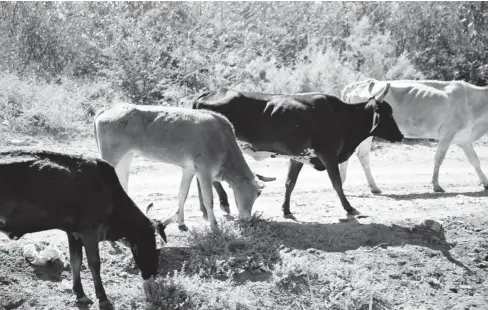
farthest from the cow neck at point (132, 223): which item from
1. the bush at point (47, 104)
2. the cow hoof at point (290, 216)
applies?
the bush at point (47, 104)

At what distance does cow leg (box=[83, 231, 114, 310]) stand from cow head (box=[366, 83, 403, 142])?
5226mm

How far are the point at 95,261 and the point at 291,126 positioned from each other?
4.11 metres

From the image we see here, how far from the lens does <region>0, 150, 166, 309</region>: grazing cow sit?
19.6 ft

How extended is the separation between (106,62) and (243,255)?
12.3 meters

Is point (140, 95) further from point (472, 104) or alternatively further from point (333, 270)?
point (333, 270)

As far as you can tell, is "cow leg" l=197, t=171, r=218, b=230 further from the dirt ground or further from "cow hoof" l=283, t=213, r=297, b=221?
"cow hoof" l=283, t=213, r=297, b=221

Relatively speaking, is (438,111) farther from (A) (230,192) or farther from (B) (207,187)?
(B) (207,187)

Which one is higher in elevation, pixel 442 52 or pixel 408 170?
pixel 442 52

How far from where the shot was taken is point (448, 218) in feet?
32.1

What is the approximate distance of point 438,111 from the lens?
12.3 metres

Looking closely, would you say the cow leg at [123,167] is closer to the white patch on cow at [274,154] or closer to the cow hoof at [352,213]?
the white patch on cow at [274,154]

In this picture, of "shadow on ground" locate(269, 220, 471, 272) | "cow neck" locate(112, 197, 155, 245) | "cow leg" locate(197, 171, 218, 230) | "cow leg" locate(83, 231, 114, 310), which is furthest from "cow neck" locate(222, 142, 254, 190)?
"cow leg" locate(83, 231, 114, 310)

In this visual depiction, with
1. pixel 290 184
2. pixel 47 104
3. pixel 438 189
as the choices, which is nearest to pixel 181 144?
pixel 290 184

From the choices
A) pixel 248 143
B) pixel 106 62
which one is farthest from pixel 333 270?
pixel 106 62
